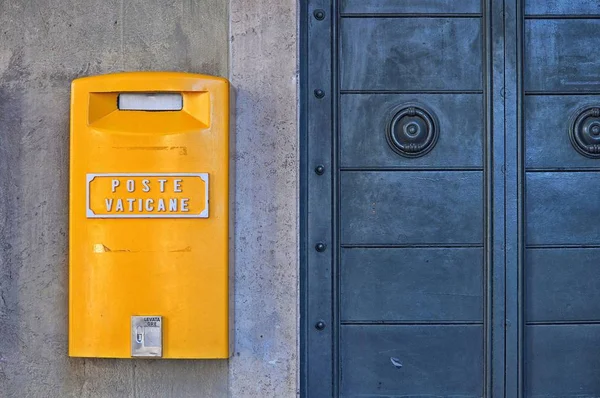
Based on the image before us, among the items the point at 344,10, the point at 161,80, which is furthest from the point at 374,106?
the point at 161,80

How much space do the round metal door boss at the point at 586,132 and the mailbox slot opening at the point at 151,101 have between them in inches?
63.1

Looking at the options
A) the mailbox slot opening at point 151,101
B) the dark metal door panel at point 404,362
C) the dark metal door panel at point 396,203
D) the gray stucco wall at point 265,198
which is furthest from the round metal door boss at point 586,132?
the mailbox slot opening at point 151,101

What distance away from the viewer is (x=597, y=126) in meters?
2.90

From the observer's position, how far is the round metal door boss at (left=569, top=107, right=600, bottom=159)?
2885 mm

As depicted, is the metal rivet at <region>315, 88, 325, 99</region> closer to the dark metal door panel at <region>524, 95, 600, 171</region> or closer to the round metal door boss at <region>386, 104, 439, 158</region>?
the round metal door boss at <region>386, 104, 439, 158</region>

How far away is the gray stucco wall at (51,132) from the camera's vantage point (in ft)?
9.13

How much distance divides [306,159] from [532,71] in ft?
3.29

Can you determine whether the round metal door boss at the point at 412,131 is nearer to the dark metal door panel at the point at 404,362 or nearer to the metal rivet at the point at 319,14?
the metal rivet at the point at 319,14

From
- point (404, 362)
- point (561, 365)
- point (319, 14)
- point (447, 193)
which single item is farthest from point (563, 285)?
point (319, 14)

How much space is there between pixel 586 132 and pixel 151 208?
5.83ft

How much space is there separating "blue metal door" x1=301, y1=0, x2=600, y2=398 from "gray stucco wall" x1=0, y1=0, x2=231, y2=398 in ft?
1.77

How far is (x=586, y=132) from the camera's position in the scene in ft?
9.49

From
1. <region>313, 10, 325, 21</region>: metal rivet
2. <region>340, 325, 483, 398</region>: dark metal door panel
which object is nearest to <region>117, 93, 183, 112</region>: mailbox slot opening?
<region>313, 10, 325, 21</region>: metal rivet

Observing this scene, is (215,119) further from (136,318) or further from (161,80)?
(136,318)
